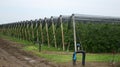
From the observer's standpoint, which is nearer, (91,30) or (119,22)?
(91,30)

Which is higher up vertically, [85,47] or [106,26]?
[106,26]

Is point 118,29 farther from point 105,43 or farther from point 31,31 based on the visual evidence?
point 31,31

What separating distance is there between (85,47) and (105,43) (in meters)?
1.49

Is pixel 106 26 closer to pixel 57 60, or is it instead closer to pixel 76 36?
pixel 76 36

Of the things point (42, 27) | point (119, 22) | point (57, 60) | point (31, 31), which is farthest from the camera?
point (31, 31)

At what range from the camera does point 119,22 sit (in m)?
26.8

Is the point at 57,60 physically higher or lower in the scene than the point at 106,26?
lower

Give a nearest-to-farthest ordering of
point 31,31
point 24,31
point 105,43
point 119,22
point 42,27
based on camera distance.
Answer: point 105,43 < point 119,22 < point 42,27 < point 31,31 < point 24,31

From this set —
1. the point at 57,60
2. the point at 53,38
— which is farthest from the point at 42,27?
the point at 57,60

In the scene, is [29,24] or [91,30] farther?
[29,24]

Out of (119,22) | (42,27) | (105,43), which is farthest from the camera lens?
(42,27)

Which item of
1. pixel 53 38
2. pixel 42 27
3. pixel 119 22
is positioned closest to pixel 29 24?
pixel 42 27

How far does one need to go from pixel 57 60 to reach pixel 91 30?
710 cm

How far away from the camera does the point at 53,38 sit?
27234mm
